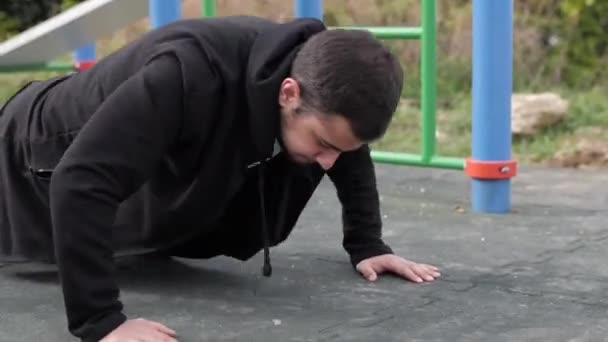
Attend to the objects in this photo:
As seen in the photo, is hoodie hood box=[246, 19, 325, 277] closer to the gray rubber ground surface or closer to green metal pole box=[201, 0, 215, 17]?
the gray rubber ground surface

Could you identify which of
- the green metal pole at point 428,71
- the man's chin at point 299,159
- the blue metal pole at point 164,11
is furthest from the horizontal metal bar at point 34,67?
the man's chin at point 299,159

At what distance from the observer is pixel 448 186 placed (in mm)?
3230

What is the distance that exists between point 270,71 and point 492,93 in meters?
1.17

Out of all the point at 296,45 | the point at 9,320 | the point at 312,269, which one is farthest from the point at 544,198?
the point at 9,320

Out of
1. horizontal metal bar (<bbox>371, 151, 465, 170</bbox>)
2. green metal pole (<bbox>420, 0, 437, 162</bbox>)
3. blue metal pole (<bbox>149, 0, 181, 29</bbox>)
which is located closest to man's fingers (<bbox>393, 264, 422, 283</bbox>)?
horizontal metal bar (<bbox>371, 151, 465, 170</bbox>)

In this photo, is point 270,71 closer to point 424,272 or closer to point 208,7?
point 424,272

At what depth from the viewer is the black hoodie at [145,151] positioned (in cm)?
162

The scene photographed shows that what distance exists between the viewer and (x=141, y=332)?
5.41ft

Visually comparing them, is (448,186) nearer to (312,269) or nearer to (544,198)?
(544,198)

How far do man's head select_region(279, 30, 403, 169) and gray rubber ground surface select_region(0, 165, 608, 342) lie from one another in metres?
0.31

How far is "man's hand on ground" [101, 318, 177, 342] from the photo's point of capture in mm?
1628

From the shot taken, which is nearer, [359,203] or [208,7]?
[359,203]

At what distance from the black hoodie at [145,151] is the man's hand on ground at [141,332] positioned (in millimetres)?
13

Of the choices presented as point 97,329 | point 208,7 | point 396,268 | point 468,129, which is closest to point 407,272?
point 396,268
